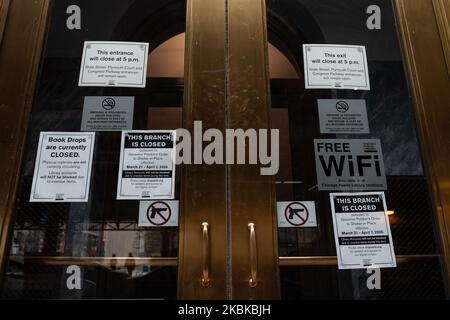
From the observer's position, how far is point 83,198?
1.91 m

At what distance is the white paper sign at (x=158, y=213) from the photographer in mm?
1878

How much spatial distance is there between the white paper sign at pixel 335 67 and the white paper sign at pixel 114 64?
83 cm

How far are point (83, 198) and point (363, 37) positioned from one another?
5.30ft

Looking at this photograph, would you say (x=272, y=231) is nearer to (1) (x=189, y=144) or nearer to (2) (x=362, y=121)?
(1) (x=189, y=144)

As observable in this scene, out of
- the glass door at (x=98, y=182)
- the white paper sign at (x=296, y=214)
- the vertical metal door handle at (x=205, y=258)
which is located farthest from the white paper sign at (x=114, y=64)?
the white paper sign at (x=296, y=214)

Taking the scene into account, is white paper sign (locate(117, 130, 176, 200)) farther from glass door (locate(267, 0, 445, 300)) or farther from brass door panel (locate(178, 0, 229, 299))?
glass door (locate(267, 0, 445, 300))

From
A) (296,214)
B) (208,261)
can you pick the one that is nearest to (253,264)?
(208,261)

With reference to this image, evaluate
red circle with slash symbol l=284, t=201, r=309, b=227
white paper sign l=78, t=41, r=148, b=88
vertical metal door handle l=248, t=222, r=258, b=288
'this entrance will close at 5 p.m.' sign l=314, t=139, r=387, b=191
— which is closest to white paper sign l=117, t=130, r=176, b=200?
white paper sign l=78, t=41, r=148, b=88

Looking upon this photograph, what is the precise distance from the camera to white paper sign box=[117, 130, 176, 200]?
1900 mm

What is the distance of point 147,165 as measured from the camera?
1.93m

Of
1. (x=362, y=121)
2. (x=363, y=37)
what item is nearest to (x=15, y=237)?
(x=362, y=121)

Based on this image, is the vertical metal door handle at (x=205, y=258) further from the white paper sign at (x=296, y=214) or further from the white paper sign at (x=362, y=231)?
the white paper sign at (x=362, y=231)

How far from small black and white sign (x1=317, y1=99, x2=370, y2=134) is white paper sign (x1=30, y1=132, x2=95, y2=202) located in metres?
1.11

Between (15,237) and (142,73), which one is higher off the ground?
(142,73)
